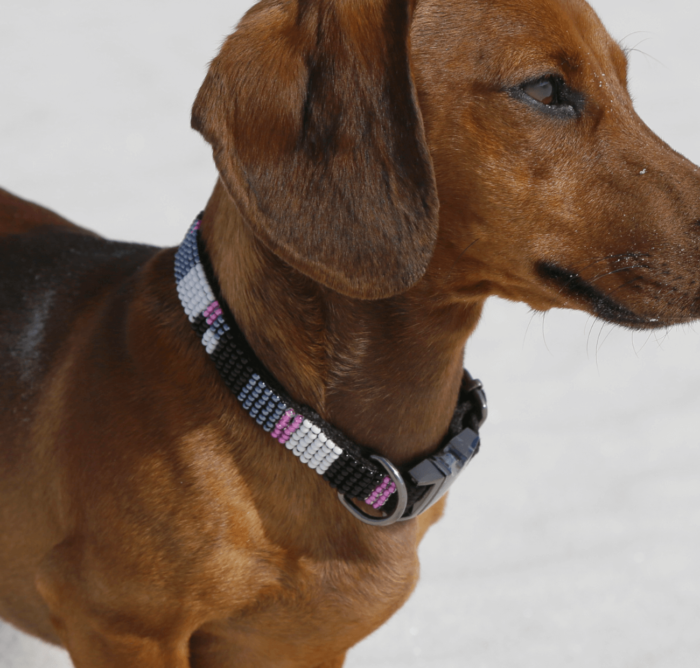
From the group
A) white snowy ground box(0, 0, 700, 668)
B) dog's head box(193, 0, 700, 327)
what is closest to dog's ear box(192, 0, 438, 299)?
dog's head box(193, 0, 700, 327)

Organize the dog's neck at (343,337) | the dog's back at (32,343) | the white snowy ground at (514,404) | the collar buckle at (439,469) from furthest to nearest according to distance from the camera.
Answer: the white snowy ground at (514,404) → the dog's back at (32,343) → the collar buckle at (439,469) → the dog's neck at (343,337)

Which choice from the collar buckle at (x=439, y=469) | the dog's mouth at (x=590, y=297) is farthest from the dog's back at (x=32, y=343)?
the dog's mouth at (x=590, y=297)

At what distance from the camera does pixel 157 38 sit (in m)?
5.21

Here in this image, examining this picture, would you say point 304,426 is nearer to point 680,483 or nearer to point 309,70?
point 309,70

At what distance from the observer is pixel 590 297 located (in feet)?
5.37

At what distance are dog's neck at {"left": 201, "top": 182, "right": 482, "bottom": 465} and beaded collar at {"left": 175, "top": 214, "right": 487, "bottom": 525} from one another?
3cm

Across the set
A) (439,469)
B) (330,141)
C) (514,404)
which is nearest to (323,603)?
(439,469)

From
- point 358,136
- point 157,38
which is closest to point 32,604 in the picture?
point 358,136

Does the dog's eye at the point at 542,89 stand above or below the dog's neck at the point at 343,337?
above

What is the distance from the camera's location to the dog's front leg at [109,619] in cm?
175

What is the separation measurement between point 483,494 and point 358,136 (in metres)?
2.00

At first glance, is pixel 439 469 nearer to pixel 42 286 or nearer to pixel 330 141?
pixel 330 141

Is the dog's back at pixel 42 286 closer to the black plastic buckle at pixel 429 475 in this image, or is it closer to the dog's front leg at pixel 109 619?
the dog's front leg at pixel 109 619

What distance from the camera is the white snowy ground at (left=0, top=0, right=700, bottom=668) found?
279cm
